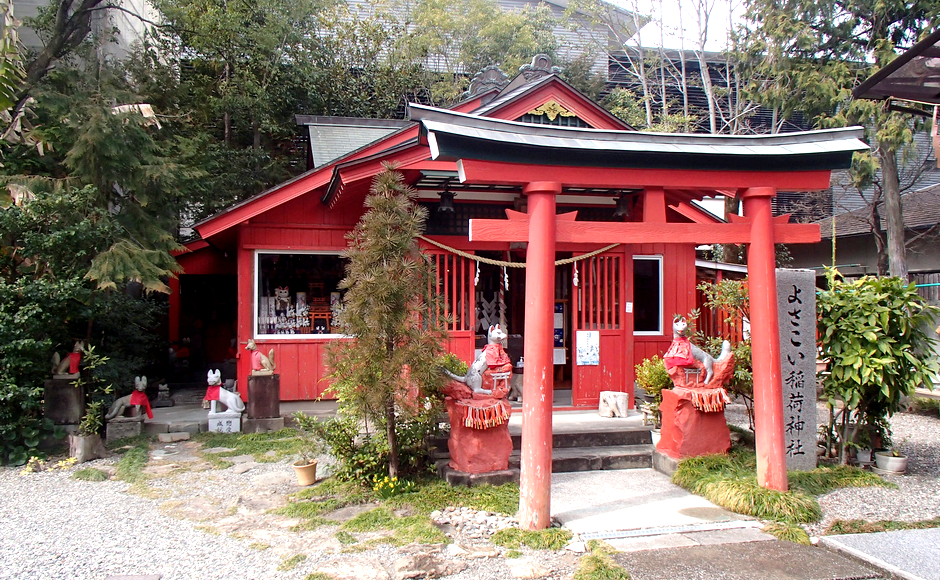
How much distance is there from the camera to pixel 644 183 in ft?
20.3

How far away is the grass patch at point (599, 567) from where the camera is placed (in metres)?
4.57

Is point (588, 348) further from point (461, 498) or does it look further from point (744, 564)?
point (744, 564)

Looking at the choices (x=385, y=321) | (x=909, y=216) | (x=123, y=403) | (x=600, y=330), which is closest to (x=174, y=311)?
(x=123, y=403)

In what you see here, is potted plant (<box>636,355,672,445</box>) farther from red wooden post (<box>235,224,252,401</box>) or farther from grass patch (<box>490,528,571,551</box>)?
red wooden post (<box>235,224,252,401</box>)

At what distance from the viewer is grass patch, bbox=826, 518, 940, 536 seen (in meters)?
5.54

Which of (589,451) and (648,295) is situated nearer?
(589,451)

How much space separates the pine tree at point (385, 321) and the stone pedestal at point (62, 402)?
4381mm

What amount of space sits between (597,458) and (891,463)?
3.35 meters

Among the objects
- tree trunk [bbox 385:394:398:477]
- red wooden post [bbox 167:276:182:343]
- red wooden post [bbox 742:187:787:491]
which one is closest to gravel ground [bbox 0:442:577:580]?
tree trunk [bbox 385:394:398:477]

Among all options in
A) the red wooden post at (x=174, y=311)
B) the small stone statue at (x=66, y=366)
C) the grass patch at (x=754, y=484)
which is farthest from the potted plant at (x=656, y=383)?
the red wooden post at (x=174, y=311)

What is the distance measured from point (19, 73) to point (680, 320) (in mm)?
9386

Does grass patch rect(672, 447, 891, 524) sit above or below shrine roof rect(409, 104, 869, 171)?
below

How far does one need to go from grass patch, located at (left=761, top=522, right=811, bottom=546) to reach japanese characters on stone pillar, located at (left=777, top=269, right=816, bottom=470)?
1.62 m

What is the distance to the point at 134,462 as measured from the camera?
7.86 metres
